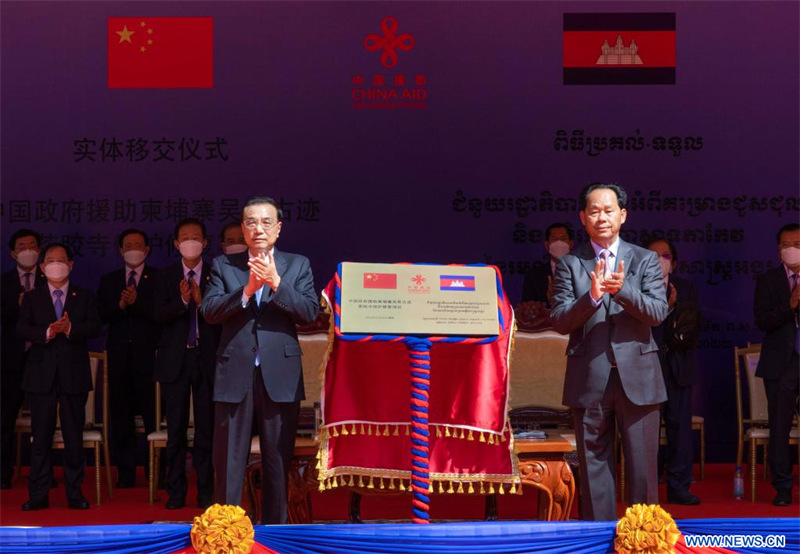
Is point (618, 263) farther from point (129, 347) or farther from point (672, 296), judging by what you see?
point (129, 347)

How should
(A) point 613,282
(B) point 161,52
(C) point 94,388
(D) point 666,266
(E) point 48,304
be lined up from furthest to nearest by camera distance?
(B) point 161,52 < (C) point 94,388 < (D) point 666,266 < (E) point 48,304 < (A) point 613,282

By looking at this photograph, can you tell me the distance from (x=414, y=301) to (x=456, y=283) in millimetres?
175

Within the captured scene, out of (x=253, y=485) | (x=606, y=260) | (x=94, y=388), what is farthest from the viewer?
(x=94, y=388)

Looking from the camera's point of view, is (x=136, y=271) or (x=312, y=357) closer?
(x=312, y=357)

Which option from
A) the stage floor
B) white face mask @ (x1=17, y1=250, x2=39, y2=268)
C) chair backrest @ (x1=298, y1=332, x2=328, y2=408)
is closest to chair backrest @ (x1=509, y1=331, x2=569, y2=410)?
the stage floor

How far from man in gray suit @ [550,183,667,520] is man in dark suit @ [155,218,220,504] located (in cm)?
245

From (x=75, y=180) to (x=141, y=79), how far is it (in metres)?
0.83

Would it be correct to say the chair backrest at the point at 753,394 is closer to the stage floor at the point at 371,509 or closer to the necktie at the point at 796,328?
the stage floor at the point at 371,509

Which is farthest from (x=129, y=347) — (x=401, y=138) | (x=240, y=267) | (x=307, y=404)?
(x=240, y=267)

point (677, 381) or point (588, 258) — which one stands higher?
point (588, 258)

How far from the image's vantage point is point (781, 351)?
5.66m

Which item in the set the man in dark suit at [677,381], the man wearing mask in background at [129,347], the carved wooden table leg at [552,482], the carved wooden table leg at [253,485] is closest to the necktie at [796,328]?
the man in dark suit at [677,381]

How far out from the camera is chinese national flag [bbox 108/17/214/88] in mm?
7027

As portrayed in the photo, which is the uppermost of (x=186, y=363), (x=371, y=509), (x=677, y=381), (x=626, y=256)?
(x=626, y=256)
